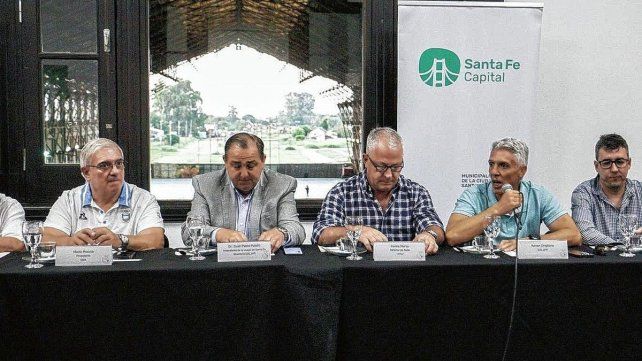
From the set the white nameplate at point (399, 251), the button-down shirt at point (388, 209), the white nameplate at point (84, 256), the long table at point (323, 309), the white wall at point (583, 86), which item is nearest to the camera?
the long table at point (323, 309)

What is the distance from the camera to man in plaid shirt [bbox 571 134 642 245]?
125 inches

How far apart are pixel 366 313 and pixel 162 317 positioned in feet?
2.28

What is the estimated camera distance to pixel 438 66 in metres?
3.91

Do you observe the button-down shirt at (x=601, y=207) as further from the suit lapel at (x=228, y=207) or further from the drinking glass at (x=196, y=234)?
→ the drinking glass at (x=196, y=234)

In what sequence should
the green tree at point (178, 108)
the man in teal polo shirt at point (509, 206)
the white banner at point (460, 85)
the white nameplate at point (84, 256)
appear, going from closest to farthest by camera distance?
the white nameplate at point (84, 256)
the man in teal polo shirt at point (509, 206)
the white banner at point (460, 85)
the green tree at point (178, 108)

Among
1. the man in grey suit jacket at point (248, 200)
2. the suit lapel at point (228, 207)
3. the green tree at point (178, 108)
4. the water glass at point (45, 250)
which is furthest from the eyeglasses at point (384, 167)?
the green tree at point (178, 108)

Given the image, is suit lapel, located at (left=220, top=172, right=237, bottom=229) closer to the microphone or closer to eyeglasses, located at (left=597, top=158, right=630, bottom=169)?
the microphone

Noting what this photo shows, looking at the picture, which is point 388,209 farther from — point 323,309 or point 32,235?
point 32,235

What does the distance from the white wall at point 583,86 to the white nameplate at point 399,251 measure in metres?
2.49

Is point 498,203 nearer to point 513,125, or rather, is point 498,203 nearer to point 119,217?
point 513,125

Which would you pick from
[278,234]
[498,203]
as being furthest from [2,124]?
[498,203]

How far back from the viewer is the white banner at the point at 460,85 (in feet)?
12.8

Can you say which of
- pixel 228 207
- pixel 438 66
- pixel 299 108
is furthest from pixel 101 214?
pixel 438 66

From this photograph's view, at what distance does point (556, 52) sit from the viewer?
4516 millimetres
